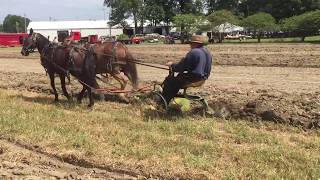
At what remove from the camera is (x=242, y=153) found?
8266 millimetres

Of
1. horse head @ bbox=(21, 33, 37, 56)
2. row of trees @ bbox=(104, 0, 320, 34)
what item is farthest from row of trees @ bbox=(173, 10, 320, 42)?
horse head @ bbox=(21, 33, 37, 56)

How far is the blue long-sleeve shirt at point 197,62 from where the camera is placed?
10867 millimetres

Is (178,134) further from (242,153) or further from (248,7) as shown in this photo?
(248,7)

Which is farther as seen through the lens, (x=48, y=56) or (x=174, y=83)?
(x=48, y=56)

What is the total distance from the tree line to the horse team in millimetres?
43842

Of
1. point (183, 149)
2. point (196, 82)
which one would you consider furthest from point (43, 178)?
point (196, 82)

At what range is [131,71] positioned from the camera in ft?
47.1

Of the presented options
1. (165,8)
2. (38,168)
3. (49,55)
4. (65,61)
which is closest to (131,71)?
(65,61)

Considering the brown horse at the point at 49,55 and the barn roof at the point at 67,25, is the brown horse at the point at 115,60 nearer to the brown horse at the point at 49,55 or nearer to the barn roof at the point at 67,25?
the brown horse at the point at 49,55

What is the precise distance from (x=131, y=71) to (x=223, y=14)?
5991 centimetres

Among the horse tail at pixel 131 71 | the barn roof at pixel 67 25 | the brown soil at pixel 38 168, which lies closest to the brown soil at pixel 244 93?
the brown soil at pixel 38 168

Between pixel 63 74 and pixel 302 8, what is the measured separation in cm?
7751

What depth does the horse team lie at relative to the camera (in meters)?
13.8

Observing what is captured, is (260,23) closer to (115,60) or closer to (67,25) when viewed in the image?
(115,60)
